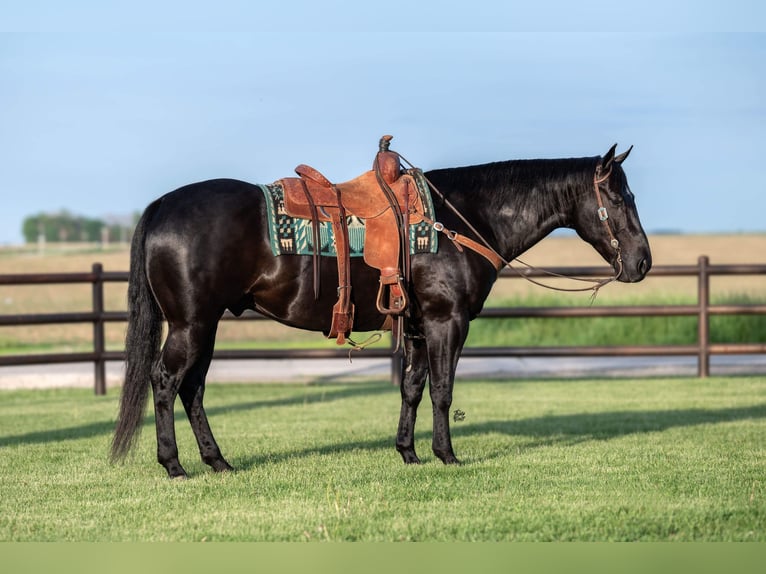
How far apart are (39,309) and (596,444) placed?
1786cm

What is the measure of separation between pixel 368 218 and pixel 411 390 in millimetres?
1166

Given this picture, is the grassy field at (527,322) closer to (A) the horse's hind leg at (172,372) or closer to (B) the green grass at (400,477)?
(B) the green grass at (400,477)

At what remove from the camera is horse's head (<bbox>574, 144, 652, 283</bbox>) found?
5.97 metres

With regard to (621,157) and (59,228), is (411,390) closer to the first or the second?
(621,157)

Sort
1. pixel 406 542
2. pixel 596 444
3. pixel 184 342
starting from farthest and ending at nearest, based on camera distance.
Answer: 1. pixel 596 444
2. pixel 184 342
3. pixel 406 542

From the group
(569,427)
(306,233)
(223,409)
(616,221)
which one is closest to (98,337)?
(223,409)

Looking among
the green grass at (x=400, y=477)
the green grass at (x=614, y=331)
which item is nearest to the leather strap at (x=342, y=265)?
the green grass at (x=400, y=477)

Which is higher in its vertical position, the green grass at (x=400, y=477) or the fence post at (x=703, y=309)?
the fence post at (x=703, y=309)

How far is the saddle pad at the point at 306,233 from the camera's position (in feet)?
18.4

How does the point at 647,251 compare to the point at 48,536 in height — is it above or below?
above

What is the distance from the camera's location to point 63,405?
9.55 metres

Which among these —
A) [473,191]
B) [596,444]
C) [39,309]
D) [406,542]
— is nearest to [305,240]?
[473,191]

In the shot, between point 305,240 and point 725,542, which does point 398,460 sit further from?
point 725,542

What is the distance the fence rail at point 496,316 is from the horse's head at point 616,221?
3940mm
